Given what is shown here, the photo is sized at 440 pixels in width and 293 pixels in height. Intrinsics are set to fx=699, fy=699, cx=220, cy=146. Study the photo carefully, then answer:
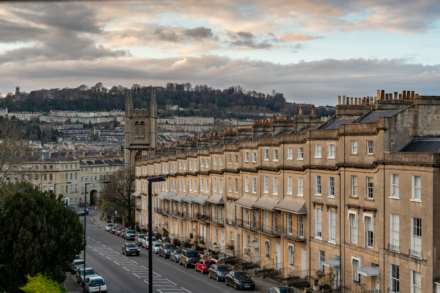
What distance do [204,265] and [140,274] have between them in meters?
5.10

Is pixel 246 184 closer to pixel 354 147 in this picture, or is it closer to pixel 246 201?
pixel 246 201

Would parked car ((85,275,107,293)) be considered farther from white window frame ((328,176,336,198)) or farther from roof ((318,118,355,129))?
roof ((318,118,355,129))

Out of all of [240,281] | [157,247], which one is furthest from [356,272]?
[157,247]

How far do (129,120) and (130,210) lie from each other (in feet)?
113

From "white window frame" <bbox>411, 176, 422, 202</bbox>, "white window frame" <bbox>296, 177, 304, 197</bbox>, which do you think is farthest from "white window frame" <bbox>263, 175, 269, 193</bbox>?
"white window frame" <bbox>411, 176, 422, 202</bbox>

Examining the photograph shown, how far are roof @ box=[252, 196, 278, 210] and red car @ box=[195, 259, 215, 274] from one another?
617 cm

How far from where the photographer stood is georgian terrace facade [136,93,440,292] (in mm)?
34844

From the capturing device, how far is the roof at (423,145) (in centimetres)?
3606

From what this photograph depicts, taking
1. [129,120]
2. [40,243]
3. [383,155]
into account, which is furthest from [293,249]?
[129,120]

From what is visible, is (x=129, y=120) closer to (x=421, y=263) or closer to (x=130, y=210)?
(x=130, y=210)

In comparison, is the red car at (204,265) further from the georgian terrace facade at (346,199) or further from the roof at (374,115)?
the roof at (374,115)

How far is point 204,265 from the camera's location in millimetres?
55438

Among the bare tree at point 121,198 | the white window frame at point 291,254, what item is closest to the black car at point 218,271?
the white window frame at point 291,254

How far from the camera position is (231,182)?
6162 centimetres
